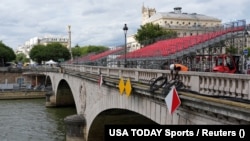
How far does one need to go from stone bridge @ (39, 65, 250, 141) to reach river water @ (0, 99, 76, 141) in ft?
15.2

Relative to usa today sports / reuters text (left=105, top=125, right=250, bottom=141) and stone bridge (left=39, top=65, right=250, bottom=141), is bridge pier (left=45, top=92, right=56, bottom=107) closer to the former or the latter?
stone bridge (left=39, top=65, right=250, bottom=141)

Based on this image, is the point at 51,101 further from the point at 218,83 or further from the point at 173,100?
the point at 218,83

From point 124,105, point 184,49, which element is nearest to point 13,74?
point 184,49

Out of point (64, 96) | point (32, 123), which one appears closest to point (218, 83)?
point (32, 123)

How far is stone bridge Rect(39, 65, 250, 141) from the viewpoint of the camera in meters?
9.27

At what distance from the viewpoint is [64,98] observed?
5722 centimetres

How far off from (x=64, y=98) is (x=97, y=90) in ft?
108

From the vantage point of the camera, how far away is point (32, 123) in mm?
40062

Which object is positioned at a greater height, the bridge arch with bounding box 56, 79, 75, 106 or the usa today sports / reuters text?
the usa today sports / reuters text

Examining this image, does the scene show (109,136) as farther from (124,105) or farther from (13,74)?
(13,74)

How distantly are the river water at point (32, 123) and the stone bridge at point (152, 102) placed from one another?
4.62 meters

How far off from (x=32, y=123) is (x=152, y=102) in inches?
1114

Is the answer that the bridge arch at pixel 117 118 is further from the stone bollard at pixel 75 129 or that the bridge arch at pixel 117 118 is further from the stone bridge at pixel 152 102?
the stone bollard at pixel 75 129

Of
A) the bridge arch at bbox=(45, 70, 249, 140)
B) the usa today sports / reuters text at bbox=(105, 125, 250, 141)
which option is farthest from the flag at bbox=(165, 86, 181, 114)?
the usa today sports / reuters text at bbox=(105, 125, 250, 141)
